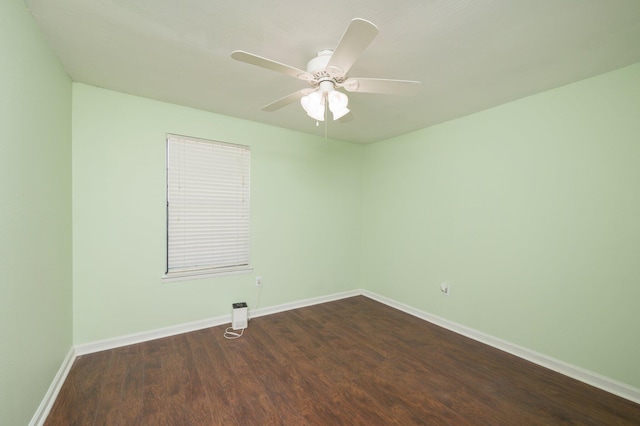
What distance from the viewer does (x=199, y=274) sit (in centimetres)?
288

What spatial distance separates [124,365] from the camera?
86.7 inches

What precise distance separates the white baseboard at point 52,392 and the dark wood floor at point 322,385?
42 millimetres

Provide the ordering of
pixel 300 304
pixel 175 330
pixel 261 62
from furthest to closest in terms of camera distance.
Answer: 1. pixel 300 304
2. pixel 175 330
3. pixel 261 62

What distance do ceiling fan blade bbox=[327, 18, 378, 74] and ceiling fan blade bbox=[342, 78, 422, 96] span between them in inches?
7.1

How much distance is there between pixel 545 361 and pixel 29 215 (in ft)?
13.0

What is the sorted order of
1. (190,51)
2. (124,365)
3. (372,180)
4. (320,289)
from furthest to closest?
(372,180)
(320,289)
(124,365)
(190,51)

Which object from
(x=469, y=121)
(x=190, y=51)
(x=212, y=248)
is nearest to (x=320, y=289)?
(x=212, y=248)

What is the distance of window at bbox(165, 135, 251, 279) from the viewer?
2756 millimetres

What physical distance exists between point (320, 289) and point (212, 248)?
64.7 inches

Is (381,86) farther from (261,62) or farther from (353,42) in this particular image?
(261,62)

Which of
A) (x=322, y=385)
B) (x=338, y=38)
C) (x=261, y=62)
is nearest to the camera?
(x=261, y=62)

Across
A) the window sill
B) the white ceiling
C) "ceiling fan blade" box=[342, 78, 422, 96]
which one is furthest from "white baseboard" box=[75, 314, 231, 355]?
"ceiling fan blade" box=[342, 78, 422, 96]

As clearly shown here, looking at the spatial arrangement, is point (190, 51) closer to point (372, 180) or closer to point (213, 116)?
point (213, 116)

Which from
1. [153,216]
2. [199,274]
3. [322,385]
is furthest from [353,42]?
[199,274]
